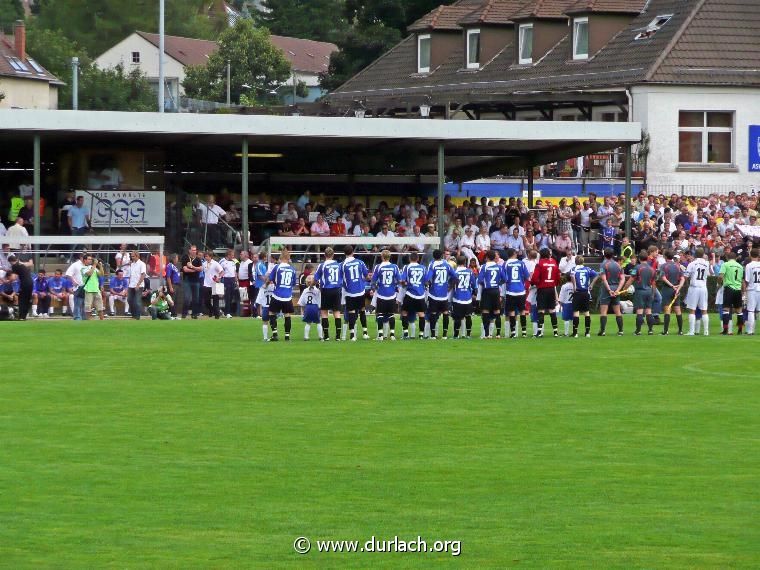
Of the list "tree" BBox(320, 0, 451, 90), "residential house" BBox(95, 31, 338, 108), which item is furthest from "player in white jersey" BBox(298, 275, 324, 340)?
"residential house" BBox(95, 31, 338, 108)

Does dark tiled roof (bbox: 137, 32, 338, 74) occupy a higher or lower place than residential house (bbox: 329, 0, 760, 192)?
higher

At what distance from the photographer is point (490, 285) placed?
29.4 metres

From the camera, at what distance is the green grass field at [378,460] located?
10.9 metres

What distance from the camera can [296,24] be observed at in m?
116

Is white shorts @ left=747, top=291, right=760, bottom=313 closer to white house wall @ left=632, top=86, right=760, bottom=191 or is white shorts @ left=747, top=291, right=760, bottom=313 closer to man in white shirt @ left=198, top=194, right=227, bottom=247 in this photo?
man in white shirt @ left=198, top=194, right=227, bottom=247

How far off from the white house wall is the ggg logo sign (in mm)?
18255

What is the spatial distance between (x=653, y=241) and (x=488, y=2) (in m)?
22.6

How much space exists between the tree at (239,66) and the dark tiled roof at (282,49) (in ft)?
10.4

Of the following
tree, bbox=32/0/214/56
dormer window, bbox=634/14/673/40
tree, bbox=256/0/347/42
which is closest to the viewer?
dormer window, bbox=634/14/673/40

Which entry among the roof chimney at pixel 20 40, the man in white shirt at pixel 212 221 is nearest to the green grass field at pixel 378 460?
the man in white shirt at pixel 212 221

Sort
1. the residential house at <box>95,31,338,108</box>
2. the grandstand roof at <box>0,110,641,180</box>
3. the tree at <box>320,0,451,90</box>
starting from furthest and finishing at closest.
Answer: the residential house at <box>95,31,338,108</box>, the tree at <box>320,0,451,90</box>, the grandstand roof at <box>0,110,641,180</box>

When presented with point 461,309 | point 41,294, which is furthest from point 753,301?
point 41,294

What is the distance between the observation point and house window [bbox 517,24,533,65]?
5780 cm

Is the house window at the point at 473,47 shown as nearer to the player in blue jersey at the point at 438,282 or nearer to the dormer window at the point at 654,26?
the dormer window at the point at 654,26
